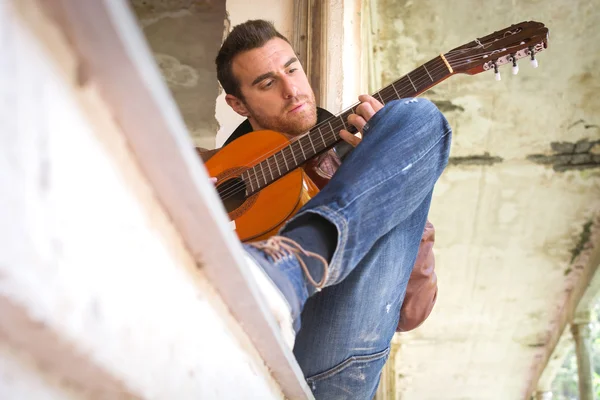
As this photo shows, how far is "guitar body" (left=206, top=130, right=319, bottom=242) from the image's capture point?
145 cm

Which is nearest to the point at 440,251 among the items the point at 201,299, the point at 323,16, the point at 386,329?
the point at 323,16

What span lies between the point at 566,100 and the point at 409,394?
99.4 inches

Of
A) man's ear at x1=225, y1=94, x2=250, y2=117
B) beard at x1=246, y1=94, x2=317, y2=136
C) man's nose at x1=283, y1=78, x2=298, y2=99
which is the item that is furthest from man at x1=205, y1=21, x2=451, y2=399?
man's ear at x1=225, y1=94, x2=250, y2=117

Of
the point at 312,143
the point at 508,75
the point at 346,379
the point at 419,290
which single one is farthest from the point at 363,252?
the point at 508,75

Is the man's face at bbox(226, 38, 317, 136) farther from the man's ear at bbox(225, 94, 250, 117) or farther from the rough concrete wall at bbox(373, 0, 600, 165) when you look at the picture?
the rough concrete wall at bbox(373, 0, 600, 165)

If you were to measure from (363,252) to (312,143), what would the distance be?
2.38 feet

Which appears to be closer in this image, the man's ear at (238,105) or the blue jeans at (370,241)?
the blue jeans at (370,241)

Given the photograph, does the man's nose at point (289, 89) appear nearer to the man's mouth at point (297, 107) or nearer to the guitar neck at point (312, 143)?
the man's mouth at point (297, 107)

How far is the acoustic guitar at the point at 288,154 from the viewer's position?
148 cm

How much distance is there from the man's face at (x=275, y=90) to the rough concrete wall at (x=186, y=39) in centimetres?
128

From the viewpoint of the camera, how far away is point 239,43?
1.98 meters

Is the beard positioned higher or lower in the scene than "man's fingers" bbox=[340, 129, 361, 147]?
higher

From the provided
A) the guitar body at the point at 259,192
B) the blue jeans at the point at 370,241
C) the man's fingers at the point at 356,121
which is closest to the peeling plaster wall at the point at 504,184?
the guitar body at the point at 259,192

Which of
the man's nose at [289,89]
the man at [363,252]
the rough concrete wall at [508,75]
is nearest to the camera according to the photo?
the man at [363,252]
